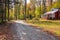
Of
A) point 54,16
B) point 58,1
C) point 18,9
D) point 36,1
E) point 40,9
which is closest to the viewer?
point 54,16

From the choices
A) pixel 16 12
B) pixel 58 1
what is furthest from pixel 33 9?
pixel 58 1

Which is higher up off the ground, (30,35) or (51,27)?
(30,35)

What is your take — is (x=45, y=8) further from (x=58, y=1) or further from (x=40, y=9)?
(x=58, y=1)

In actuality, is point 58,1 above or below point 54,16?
above

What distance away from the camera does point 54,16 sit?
62375 millimetres

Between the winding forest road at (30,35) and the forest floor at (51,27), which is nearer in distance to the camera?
the winding forest road at (30,35)

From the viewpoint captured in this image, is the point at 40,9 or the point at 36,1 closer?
the point at 40,9

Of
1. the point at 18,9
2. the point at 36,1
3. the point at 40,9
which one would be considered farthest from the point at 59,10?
the point at 18,9

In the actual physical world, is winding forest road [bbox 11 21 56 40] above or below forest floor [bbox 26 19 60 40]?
above

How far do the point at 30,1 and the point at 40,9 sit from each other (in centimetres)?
1162

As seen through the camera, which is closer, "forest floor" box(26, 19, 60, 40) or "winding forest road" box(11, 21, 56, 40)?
"winding forest road" box(11, 21, 56, 40)

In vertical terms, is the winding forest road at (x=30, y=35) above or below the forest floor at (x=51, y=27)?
above

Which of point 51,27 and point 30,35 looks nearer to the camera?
point 30,35

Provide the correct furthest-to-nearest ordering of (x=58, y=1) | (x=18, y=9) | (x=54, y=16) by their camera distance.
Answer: (x=18, y=9) < (x=58, y=1) < (x=54, y=16)
